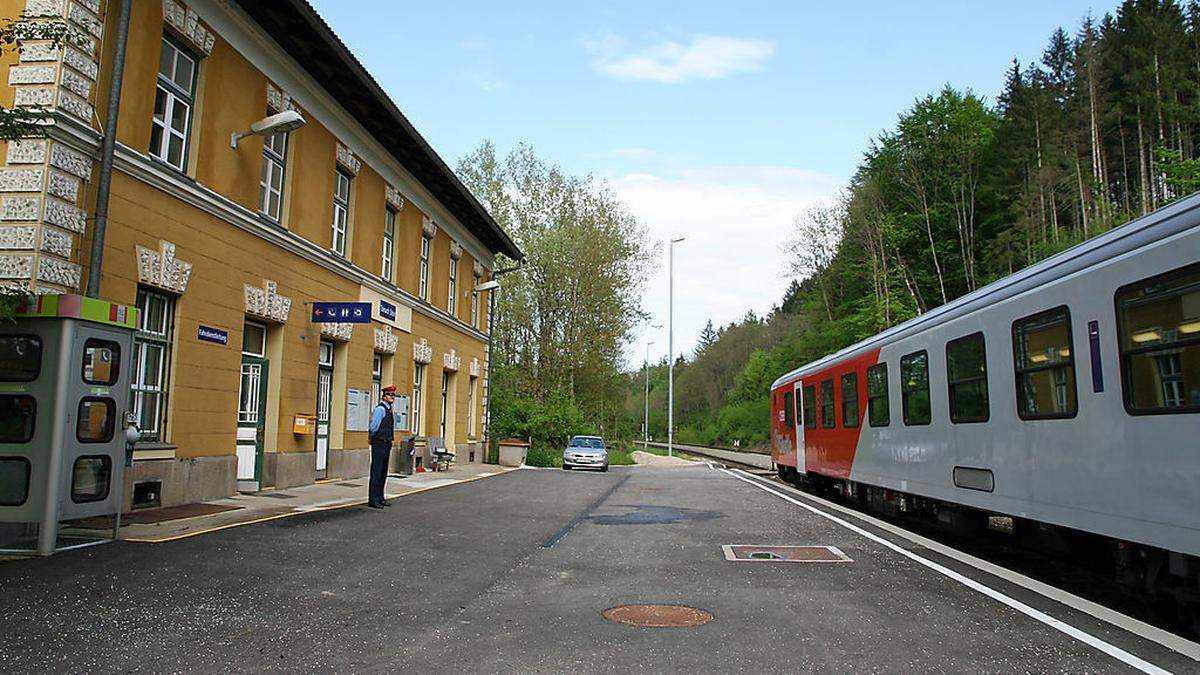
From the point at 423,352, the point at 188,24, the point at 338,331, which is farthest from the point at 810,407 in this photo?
the point at 188,24

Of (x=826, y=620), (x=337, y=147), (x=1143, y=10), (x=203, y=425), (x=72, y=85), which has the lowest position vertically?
(x=826, y=620)

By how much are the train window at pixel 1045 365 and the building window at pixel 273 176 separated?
39.4ft

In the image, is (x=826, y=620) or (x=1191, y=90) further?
(x=1191, y=90)

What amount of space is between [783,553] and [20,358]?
7.89 metres

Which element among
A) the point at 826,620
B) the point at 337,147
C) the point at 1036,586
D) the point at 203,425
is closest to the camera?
the point at 826,620

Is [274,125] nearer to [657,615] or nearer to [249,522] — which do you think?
[249,522]

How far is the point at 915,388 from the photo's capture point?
11234mm

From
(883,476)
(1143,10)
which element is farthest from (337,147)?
(1143,10)

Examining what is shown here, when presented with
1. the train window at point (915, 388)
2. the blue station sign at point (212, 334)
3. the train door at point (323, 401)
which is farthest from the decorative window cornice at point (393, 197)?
the train window at point (915, 388)

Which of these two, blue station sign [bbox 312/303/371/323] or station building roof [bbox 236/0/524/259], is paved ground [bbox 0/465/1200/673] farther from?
station building roof [bbox 236/0/524/259]

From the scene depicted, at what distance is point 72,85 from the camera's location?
9.60 m

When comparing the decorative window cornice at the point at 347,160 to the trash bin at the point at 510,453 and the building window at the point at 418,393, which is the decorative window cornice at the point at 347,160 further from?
the trash bin at the point at 510,453

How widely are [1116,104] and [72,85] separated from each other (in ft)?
123

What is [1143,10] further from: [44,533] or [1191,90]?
[44,533]
